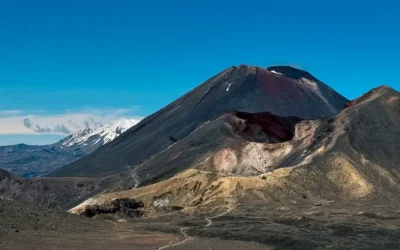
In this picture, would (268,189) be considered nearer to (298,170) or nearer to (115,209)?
(298,170)

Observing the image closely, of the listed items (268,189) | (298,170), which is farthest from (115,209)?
(298,170)

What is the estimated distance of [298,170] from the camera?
127812 millimetres

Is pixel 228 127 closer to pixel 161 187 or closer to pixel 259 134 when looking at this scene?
pixel 259 134


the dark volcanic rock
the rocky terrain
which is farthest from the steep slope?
the dark volcanic rock

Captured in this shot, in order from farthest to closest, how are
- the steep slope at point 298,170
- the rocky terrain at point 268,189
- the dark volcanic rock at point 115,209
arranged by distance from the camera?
the steep slope at point 298,170 → the dark volcanic rock at point 115,209 → the rocky terrain at point 268,189

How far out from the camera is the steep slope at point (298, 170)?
393 ft

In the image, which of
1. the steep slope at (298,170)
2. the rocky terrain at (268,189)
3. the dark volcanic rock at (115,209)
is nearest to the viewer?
the rocky terrain at (268,189)

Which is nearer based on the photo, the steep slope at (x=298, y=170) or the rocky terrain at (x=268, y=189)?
the rocky terrain at (x=268, y=189)

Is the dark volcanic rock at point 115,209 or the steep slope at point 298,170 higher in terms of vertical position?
the steep slope at point 298,170

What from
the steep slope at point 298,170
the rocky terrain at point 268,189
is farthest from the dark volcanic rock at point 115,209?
the steep slope at point 298,170

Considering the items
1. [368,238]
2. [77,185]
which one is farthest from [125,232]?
[77,185]

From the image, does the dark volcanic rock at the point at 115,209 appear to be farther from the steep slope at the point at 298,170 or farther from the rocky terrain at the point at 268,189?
the steep slope at the point at 298,170

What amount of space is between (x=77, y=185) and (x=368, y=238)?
138495 millimetres

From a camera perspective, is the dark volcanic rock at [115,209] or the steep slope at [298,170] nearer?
the dark volcanic rock at [115,209]
